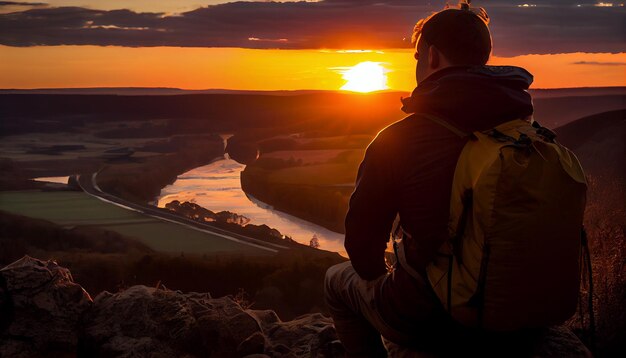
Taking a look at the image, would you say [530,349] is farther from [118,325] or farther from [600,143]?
[600,143]

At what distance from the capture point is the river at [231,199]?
36.4 metres

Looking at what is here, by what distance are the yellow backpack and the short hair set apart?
18.8 inches

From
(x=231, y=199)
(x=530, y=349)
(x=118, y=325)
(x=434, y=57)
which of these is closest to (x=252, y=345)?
(x=118, y=325)

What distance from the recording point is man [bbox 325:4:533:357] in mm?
3936

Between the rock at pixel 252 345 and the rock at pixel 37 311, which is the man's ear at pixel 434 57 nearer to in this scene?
the rock at pixel 252 345

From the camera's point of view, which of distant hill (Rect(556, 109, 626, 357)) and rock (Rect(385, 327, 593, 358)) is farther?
distant hill (Rect(556, 109, 626, 357))

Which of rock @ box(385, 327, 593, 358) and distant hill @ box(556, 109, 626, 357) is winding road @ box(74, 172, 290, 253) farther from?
rock @ box(385, 327, 593, 358)

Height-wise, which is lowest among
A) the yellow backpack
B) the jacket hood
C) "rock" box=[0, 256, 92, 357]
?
"rock" box=[0, 256, 92, 357]

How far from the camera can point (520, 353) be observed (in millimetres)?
4348

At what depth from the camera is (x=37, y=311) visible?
22.1 ft

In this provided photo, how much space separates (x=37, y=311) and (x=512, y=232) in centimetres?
482

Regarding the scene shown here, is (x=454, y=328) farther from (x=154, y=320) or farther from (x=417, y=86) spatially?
(x=154, y=320)

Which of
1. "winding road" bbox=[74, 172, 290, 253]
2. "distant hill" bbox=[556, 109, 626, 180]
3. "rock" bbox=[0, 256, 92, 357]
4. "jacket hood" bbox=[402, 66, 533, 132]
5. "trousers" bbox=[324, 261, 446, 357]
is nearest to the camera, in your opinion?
"jacket hood" bbox=[402, 66, 533, 132]

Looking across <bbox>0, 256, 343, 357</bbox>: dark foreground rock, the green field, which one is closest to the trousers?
<bbox>0, 256, 343, 357</bbox>: dark foreground rock
